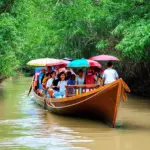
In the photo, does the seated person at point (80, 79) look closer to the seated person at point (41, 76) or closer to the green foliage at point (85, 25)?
the green foliage at point (85, 25)

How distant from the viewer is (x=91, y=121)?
1138cm

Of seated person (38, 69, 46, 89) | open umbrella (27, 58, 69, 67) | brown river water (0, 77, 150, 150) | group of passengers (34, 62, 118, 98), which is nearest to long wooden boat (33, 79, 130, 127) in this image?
brown river water (0, 77, 150, 150)

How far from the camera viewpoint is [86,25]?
18766 millimetres

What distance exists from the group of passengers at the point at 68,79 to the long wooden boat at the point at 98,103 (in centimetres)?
63

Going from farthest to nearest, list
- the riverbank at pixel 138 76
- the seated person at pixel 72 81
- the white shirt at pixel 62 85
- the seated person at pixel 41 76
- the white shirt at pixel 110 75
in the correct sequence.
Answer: the riverbank at pixel 138 76
the seated person at pixel 41 76
the white shirt at pixel 62 85
the seated person at pixel 72 81
the white shirt at pixel 110 75

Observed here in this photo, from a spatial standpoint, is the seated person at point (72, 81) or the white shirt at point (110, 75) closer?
the white shirt at point (110, 75)

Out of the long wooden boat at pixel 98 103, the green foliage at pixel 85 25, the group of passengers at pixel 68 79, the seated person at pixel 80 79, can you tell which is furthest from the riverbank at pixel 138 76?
the long wooden boat at pixel 98 103

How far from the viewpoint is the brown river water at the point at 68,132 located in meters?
8.34

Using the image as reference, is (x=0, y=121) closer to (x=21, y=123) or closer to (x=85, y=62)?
(x=21, y=123)

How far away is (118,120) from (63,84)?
213cm

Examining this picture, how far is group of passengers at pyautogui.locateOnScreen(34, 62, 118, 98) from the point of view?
11.1 m

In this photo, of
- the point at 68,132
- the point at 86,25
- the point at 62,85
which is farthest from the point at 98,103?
the point at 86,25

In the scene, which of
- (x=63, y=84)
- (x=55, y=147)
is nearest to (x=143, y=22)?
(x=63, y=84)

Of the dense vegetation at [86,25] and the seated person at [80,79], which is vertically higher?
the dense vegetation at [86,25]
